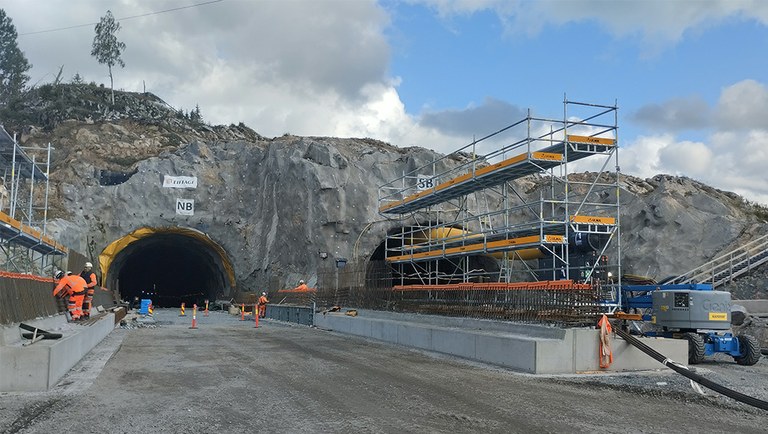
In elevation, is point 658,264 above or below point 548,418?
above

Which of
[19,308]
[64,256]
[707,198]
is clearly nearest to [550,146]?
[19,308]

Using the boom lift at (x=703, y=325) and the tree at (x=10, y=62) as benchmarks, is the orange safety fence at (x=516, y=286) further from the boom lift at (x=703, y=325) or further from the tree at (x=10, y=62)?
the tree at (x=10, y=62)

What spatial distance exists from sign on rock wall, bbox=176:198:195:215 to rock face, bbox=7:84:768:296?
1.04ft

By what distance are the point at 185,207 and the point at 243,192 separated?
13.6ft

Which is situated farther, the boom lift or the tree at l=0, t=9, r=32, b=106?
the tree at l=0, t=9, r=32, b=106

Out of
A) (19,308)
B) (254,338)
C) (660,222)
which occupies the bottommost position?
(254,338)

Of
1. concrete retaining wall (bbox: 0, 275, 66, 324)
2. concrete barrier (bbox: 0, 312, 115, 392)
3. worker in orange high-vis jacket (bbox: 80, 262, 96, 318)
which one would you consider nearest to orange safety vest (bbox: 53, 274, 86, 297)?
concrete retaining wall (bbox: 0, 275, 66, 324)

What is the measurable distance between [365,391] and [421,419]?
7.23ft

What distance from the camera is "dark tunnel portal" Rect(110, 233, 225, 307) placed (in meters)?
43.7

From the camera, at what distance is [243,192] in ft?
143

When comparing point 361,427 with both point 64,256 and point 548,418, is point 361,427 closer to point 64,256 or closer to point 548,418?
point 548,418

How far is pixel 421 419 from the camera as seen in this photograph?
314 inches

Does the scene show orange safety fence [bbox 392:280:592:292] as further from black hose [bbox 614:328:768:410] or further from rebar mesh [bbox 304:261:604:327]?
black hose [bbox 614:328:768:410]

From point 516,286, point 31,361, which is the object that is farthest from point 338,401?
point 516,286
